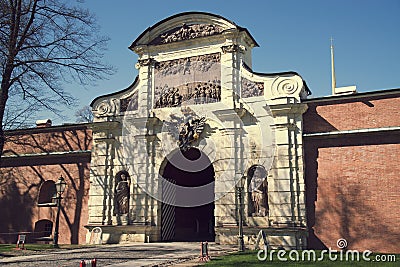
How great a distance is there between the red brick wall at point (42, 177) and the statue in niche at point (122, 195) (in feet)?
6.14

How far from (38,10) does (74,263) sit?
440 inches

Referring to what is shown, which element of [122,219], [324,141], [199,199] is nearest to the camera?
[324,141]

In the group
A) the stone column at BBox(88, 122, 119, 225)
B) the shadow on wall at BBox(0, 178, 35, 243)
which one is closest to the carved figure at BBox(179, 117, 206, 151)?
the stone column at BBox(88, 122, 119, 225)

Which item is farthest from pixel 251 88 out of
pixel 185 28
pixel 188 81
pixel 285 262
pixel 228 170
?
pixel 285 262

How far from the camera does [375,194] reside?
16.0 meters

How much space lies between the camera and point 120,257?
13445mm

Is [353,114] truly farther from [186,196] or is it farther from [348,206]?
[186,196]

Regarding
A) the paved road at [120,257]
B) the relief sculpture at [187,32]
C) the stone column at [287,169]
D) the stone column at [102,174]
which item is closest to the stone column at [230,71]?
the relief sculpture at [187,32]

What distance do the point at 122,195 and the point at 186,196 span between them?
3553mm

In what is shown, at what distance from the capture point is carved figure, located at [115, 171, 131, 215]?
19.4 meters

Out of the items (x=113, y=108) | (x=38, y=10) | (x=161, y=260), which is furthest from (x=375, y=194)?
(x=38, y=10)

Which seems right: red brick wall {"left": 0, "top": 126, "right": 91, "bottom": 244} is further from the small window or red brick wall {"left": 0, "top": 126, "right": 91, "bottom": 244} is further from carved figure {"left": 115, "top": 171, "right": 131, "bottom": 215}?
carved figure {"left": 115, "top": 171, "right": 131, "bottom": 215}

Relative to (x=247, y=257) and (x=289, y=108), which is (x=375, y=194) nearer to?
(x=289, y=108)

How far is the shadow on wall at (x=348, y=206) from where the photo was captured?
51.5ft
